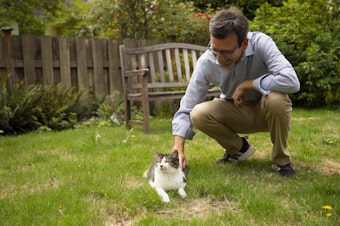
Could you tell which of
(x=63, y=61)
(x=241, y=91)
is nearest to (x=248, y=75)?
(x=241, y=91)

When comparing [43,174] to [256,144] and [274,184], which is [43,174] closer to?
[274,184]

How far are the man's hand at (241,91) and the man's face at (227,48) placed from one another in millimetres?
228

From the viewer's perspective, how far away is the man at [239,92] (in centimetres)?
315

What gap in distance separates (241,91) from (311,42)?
17.8 feet

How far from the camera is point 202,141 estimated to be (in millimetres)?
5121

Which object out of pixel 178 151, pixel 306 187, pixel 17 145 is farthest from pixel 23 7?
pixel 306 187

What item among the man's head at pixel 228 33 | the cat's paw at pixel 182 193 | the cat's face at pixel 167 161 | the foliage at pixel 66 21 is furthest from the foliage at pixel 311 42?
the foliage at pixel 66 21

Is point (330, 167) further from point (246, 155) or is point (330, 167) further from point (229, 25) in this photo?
point (229, 25)

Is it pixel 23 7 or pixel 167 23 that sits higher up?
pixel 23 7

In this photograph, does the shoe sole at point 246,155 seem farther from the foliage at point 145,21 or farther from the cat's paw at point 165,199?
the foliage at point 145,21

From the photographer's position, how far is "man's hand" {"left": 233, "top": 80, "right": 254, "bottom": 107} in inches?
133

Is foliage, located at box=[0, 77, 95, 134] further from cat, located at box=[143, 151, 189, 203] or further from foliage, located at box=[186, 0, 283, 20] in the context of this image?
foliage, located at box=[186, 0, 283, 20]

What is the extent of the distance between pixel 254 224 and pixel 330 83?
19.7 feet

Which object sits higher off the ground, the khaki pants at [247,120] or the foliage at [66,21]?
the foliage at [66,21]
